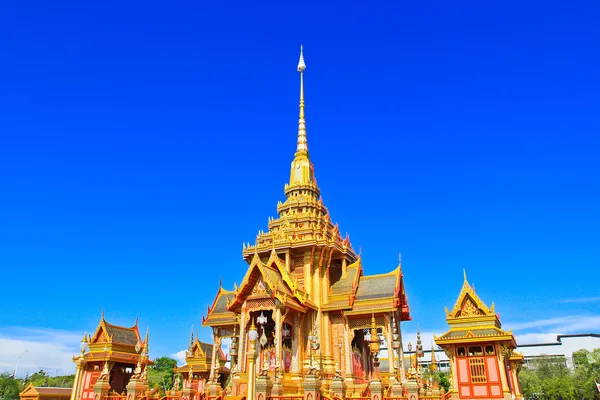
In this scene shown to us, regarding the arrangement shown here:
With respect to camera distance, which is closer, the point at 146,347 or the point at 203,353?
the point at 146,347

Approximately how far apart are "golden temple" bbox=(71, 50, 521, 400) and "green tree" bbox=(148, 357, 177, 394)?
22.0 meters

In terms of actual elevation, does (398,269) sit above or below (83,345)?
above

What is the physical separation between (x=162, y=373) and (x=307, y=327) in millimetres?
42509

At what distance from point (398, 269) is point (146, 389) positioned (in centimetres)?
1711

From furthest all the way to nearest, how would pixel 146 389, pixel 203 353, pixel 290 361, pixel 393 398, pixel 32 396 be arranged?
pixel 203 353 < pixel 32 396 < pixel 290 361 < pixel 146 389 < pixel 393 398

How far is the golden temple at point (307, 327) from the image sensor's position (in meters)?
24.7

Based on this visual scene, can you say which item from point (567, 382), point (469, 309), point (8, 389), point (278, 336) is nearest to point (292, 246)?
point (278, 336)

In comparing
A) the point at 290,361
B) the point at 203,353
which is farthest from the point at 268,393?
the point at 203,353

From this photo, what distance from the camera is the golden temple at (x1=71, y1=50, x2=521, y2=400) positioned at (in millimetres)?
24734

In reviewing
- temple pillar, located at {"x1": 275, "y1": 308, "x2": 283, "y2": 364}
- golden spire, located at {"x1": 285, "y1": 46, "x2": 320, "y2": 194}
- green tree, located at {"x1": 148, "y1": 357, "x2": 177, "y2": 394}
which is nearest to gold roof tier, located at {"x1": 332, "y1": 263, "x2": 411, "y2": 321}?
temple pillar, located at {"x1": 275, "y1": 308, "x2": 283, "y2": 364}

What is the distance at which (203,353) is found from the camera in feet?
147

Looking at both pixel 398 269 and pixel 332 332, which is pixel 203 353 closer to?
pixel 332 332

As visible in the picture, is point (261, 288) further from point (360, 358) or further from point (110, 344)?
point (110, 344)

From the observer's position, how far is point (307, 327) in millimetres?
30594
